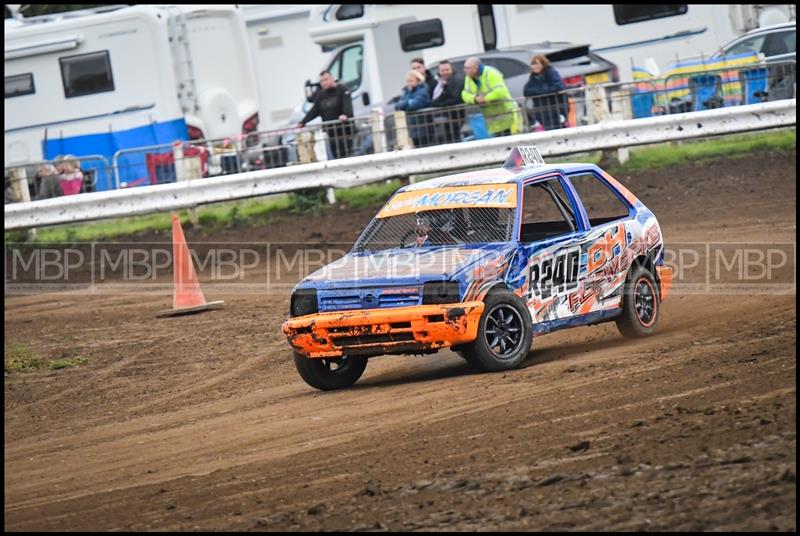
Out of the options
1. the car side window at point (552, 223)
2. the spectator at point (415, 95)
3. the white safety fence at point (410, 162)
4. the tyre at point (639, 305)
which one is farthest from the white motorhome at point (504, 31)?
the tyre at point (639, 305)

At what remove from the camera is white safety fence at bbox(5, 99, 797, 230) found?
1802 centimetres

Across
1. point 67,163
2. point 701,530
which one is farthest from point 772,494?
point 67,163

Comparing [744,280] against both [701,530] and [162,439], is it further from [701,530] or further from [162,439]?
[701,530]

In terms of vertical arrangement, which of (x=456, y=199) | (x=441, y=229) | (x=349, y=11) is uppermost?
(x=349, y=11)

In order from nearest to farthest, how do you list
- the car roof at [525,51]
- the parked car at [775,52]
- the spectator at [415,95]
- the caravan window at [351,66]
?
the parked car at [775,52]
the spectator at [415,95]
the car roof at [525,51]
the caravan window at [351,66]

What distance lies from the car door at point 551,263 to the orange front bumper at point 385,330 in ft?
2.21

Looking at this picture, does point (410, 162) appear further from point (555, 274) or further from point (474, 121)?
point (555, 274)

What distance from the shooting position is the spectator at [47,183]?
61.1 ft

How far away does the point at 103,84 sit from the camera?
24.8m

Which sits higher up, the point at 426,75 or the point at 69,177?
the point at 426,75

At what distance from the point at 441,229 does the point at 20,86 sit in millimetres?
16593

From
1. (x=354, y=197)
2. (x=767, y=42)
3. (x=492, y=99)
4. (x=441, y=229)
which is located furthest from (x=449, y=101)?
(x=441, y=229)

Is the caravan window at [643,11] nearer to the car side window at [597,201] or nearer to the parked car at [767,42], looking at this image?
the parked car at [767,42]

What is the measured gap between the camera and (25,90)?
24812 millimetres
